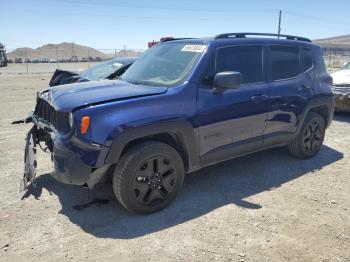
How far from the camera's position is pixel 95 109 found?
3.32 metres

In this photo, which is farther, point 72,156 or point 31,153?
point 31,153

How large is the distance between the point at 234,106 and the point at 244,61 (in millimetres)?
664

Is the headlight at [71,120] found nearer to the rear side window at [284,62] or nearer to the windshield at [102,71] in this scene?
the rear side window at [284,62]

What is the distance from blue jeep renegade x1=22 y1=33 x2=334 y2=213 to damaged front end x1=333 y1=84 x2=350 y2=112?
3.34 metres

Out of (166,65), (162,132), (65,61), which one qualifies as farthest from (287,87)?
(65,61)

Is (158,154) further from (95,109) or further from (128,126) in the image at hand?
(95,109)

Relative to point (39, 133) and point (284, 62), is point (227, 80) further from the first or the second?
point (39, 133)

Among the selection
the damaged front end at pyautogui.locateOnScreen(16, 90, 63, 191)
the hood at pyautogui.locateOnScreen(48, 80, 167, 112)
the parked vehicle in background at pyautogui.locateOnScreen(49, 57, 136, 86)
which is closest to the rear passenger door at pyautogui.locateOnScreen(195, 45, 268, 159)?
the hood at pyautogui.locateOnScreen(48, 80, 167, 112)

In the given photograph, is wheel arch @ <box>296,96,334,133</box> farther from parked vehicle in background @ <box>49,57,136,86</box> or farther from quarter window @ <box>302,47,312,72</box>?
parked vehicle in background @ <box>49,57,136,86</box>

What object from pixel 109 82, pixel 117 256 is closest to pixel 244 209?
pixel 117 256

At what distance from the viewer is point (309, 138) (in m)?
5.50

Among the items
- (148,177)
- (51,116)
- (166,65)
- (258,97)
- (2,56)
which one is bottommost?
(148,177)

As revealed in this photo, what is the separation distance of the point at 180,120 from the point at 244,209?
1.23 metres

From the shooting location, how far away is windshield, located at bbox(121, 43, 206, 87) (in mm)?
4051
